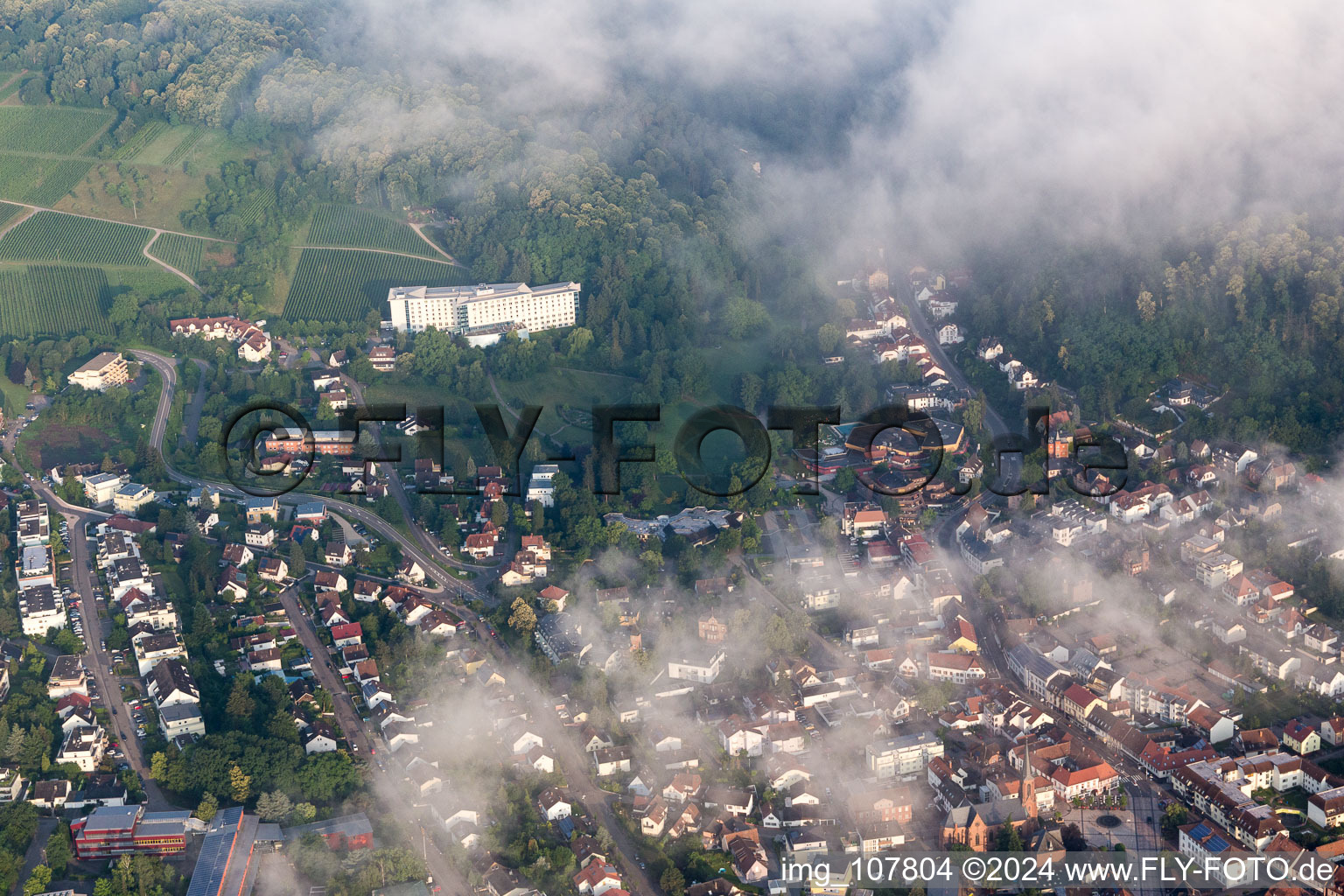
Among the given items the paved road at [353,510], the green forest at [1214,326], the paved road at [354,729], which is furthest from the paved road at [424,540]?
→ the green forest at [1214,326]

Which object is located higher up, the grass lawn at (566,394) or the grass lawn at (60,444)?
the grass lawn at (566,394)

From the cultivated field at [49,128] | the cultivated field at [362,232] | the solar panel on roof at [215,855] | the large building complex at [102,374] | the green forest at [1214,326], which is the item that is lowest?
the solar panel on roof at [215,855]

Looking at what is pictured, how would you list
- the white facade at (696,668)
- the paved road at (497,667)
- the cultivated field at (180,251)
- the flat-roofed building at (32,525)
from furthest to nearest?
the cultivated field at (180,251), the flat-roofed building at (32,525), the white facade at (696,668), the paved road at (497,667)

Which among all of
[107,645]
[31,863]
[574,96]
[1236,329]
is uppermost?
[574,96]

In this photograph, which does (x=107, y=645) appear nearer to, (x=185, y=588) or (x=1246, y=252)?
(x=185, y=588)

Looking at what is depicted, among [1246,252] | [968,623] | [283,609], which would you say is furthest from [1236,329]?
[283,609]

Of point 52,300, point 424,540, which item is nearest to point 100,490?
point 424,540

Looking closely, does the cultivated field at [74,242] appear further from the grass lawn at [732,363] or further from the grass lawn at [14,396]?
the grass lawn at [732,363]

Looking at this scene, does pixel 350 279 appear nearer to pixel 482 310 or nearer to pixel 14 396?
pixel 482 310
